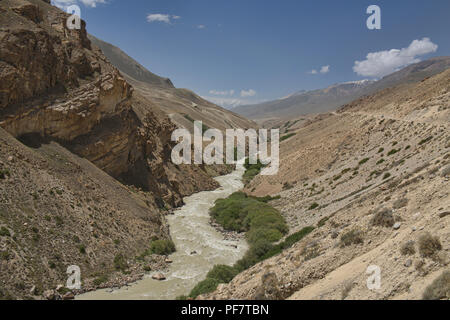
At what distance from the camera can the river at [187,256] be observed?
50.8 ft

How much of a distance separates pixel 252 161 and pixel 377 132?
92.9ft

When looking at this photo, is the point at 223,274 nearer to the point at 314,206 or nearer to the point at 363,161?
the point at 314,206

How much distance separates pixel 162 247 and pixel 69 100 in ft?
46.9

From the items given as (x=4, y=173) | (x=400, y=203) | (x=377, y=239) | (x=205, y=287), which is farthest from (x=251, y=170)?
(x=377, y=239)

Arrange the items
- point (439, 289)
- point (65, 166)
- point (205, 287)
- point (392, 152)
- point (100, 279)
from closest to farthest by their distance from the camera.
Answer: point (439, 289)
point (205, 287)
point (100, 279)
point (65, 166)
point (392, 152)

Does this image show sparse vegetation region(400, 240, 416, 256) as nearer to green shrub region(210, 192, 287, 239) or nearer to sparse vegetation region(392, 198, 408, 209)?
sparse vegetation region(392, 198, 408, 209)

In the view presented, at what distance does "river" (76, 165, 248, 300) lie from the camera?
15.5 meters

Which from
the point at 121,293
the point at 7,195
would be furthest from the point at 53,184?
the point at 121,293

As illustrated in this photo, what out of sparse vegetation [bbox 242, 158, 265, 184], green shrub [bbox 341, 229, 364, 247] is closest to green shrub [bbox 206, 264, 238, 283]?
green shrub [bbox 341, 229, 364, 247]

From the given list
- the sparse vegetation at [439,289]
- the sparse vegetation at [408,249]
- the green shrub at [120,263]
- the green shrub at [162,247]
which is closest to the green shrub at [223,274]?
the green shrub at [120,263]

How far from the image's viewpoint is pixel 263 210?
26250 millimetres

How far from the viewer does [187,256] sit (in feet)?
68.2

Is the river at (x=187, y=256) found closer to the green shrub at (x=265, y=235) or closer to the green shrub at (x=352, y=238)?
the green shrub at (x=265, y=235)

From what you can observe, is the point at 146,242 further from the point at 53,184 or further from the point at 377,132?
the point at 377,132
